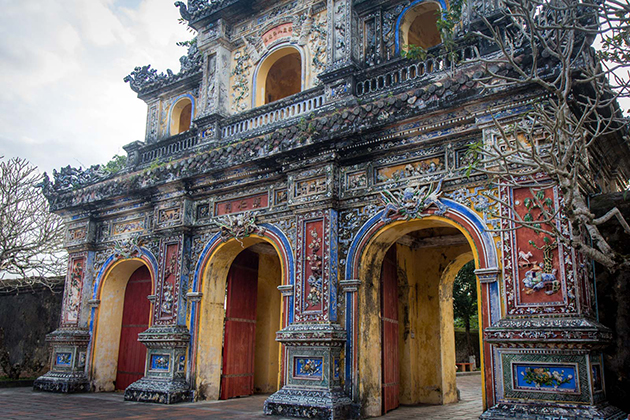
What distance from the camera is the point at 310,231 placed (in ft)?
27.3

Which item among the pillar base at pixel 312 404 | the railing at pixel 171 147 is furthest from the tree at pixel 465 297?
the pillar base at pixel 312 404

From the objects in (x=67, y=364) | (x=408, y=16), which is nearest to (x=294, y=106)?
(x=408, y=16)

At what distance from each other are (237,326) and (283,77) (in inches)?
235

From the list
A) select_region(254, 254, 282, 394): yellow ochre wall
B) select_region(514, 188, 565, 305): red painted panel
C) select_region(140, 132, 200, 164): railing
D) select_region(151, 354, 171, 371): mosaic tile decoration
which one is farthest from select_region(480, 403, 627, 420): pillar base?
select_region(140, 132, 200, 164): railing

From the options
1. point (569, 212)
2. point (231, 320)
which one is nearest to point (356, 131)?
point (569, 212)

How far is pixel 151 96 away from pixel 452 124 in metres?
8.69

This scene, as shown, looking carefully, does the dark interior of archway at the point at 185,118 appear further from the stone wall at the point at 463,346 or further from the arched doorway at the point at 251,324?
the stone wall at the point at 463,346

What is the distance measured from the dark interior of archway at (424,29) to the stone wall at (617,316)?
16.9 feet

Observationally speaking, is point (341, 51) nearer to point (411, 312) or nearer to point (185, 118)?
point (411, 312)

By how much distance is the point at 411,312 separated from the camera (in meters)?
10.0

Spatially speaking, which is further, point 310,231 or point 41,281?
point 41,281

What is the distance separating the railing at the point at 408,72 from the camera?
319 inches

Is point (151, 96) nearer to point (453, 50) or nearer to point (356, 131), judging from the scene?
point (356, 131)

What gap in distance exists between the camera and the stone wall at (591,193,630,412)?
20.1 feet
